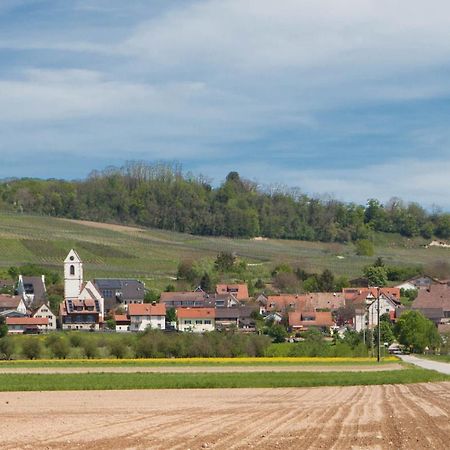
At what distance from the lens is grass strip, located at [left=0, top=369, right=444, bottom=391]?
3991cm

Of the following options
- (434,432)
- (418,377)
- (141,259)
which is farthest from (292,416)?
(141,259)

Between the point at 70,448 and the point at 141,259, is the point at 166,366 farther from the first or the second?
the point at 141,259

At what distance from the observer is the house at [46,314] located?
10188cm

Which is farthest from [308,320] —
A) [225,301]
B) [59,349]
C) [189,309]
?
[59,349]

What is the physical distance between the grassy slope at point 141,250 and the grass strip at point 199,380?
78411mm

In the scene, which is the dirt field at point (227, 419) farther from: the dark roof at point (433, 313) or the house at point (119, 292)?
the house at point (119, 292)

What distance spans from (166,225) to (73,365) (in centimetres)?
12544

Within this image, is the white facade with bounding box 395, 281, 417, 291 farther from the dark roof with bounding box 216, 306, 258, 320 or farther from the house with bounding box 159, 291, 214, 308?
the dark roof with bounding box 216, 306, 258, 320

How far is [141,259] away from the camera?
140 metres

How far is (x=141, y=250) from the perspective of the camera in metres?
147

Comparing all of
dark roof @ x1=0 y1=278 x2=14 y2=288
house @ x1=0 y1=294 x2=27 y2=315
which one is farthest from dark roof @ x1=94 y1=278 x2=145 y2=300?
house @ x1=0 y1=294 x2=27 y2=315

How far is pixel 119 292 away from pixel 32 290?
28.8 ft

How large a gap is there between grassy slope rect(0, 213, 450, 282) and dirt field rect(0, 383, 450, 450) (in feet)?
299

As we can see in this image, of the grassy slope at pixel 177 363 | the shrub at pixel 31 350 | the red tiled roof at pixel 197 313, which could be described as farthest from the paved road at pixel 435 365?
the red tiled roof at pixel 197 313
